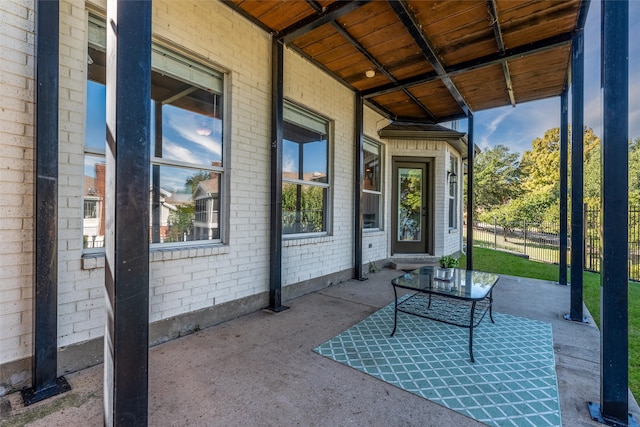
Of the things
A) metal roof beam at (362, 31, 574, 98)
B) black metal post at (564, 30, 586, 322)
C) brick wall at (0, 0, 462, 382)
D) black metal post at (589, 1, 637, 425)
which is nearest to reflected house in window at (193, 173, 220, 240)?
brick wall at (0, 0, 462, 382)

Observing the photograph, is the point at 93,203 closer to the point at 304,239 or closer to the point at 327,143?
the point at 304,239

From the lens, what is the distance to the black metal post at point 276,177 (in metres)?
3.73

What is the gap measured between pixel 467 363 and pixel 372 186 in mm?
4343

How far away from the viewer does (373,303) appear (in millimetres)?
4094

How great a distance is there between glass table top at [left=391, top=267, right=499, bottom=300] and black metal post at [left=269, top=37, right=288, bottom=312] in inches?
57.5

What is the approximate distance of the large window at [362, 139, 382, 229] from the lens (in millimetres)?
6219

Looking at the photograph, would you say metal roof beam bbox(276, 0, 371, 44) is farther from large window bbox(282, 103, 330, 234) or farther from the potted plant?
the potted plant

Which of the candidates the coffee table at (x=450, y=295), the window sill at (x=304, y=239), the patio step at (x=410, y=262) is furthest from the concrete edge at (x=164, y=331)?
the patio step at (x=410, y=262)

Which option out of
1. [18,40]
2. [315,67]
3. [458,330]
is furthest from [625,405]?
[315,67]

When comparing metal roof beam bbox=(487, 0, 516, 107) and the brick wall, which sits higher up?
metal roof beam bbox=(487, 0, 516, 107)

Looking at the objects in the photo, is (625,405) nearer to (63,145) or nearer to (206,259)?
(206,259)

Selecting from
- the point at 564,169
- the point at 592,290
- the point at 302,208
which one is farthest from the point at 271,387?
the point at 592,290

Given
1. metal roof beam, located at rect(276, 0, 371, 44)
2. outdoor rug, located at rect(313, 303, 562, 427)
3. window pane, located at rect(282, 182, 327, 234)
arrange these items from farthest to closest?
window pane, located at rect(282, 182, 327, 234), metal roof beam, located at rect(276, 0, 371, 44), outdoor rug, located at rect(313, 303, 562, 427)

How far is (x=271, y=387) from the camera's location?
213 cm
